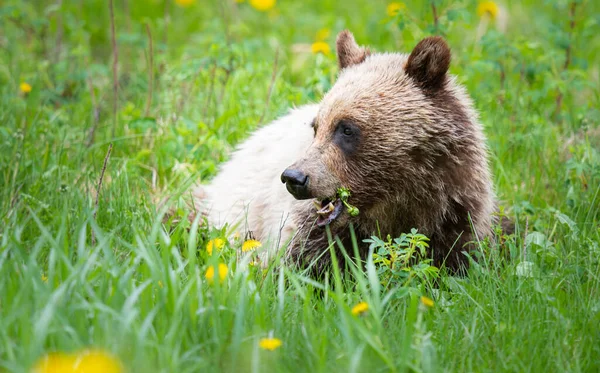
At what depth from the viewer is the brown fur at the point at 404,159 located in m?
4.27

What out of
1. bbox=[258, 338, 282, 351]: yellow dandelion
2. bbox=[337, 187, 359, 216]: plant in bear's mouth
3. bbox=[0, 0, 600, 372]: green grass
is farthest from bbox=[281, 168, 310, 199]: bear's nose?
bbox=[258, 338, 282, 351]: yellow dandelion

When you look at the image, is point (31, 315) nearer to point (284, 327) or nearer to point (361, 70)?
point (284, 327)

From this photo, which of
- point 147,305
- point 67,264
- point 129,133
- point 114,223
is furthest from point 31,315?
point 129,133

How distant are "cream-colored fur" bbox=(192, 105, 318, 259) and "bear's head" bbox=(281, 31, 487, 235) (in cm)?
40

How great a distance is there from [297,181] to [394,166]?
23.5 inches

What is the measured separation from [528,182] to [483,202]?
1.19 m

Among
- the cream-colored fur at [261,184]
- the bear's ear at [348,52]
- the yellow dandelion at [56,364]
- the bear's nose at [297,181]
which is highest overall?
the bear's ear at [348,52]

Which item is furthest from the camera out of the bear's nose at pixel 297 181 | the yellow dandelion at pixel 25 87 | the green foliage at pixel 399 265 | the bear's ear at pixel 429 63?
the yellow dandelion at pixel 25 87

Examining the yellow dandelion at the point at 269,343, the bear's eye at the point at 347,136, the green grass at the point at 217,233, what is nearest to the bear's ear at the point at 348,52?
the bear's eye at the point at 347,136

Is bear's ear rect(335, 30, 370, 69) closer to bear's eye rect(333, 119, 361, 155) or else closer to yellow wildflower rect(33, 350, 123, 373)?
bear's eye rect(333, 119, 361, 155)

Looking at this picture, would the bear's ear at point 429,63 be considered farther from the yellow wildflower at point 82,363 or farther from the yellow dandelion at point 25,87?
the yellow dandelion at point 25,87

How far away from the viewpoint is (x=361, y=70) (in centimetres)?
461

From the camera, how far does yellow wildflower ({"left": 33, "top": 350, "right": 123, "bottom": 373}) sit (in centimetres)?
255

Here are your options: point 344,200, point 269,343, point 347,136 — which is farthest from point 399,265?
point 269,343
